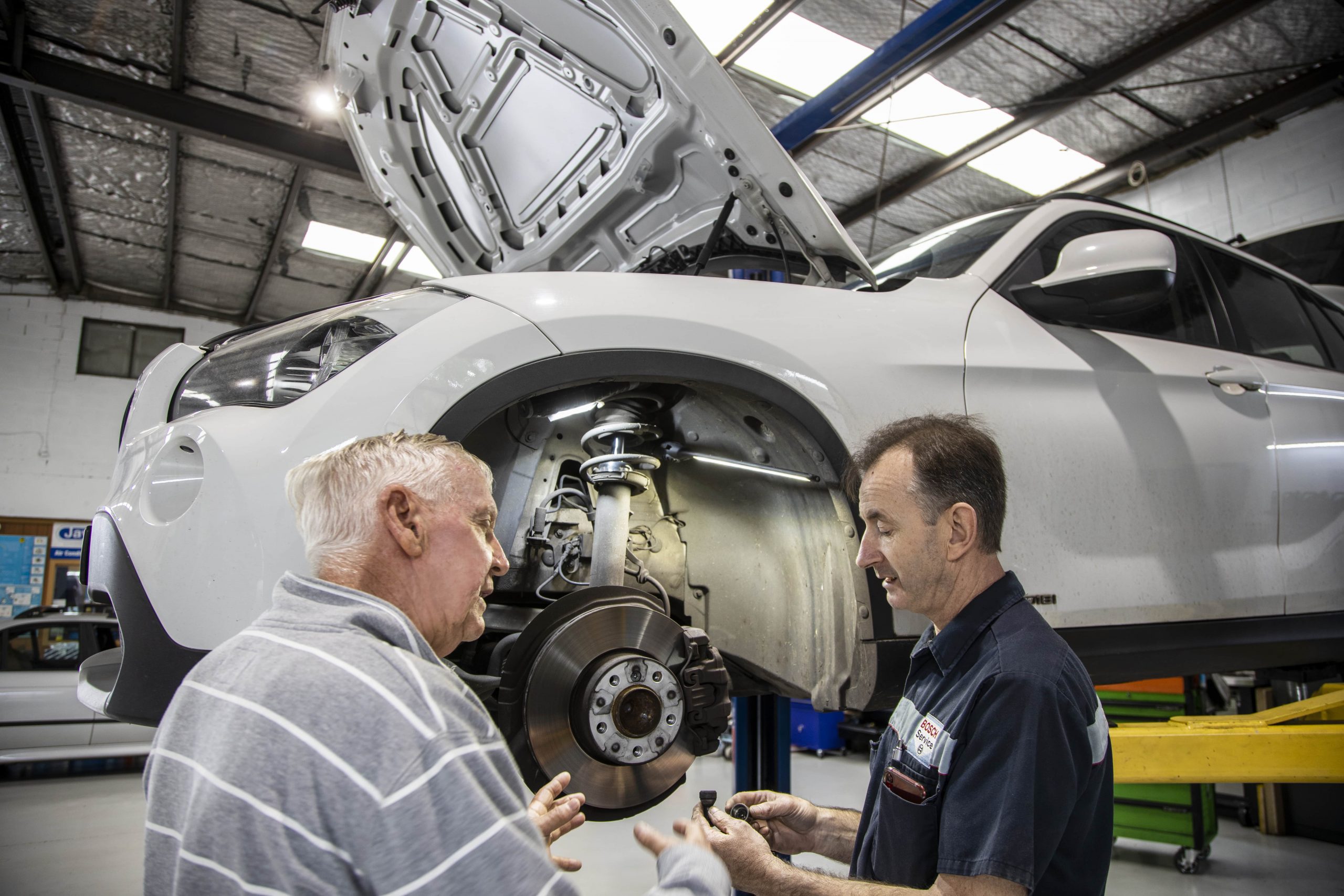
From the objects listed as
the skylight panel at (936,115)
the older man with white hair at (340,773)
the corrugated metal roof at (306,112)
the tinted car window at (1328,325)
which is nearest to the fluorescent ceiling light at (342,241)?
the corrugated metal roof at (306,112)

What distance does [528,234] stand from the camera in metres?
2.46

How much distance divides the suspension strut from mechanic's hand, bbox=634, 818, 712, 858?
0.66 meters

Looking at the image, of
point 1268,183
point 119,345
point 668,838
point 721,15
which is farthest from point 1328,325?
point 119,345

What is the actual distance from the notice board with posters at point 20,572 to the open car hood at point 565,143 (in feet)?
29.9

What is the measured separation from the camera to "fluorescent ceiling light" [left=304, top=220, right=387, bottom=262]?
8.20 metres

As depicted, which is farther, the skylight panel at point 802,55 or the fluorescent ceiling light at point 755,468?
the skylight panel at point 802,55

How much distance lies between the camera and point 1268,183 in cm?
601

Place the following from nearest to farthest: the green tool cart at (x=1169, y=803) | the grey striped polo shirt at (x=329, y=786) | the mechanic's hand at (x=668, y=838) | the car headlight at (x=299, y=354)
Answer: the grey striped polo shirt at (x=329, y=786), the mechanic's hand at (x=668, y=838), the car headlight at (x=299, y=354), the green tool cart at (x=1169, y=803)

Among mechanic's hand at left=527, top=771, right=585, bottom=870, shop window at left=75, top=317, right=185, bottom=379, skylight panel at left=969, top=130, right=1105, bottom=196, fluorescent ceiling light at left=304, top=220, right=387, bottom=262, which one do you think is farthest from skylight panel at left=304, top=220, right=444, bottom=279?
mechanic's hand at left=527, top=771, right=585, bottom=870

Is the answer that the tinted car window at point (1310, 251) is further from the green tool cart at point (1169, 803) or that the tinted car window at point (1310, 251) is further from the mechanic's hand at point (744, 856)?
the mechanic's hand at point (744, 856)

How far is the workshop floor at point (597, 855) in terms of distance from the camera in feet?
10.0

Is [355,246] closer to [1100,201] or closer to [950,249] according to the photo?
[950,249]

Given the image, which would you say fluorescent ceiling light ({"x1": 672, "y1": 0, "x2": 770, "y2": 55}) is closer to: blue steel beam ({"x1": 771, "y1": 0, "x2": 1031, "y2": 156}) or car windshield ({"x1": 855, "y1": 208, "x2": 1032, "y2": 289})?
blue steel beam ({"x1": 771, "y1": 0, "x2": 1031, "y2": 156})

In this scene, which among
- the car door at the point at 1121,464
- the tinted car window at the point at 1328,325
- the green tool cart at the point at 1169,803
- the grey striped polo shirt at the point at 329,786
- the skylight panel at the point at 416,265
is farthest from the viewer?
the skylight panel at the point at 416,265
